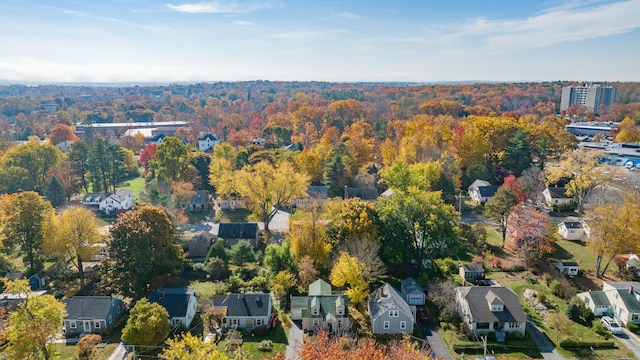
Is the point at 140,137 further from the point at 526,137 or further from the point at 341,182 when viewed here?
the point at 526,137

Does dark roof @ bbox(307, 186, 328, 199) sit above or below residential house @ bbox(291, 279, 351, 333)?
above

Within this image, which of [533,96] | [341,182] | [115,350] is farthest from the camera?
[533,96]

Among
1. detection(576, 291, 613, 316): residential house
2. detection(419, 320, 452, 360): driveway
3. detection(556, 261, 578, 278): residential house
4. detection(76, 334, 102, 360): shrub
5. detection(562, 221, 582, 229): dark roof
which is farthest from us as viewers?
detection(562, 221, 582, 229): dark roof

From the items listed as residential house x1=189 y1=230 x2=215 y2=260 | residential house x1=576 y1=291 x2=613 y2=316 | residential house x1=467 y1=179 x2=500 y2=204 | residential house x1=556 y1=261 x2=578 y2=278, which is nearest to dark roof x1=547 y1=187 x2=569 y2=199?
residential house x1=467 y1=179 x2=500 y2=204

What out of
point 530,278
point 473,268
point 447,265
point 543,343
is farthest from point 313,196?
point 543,343

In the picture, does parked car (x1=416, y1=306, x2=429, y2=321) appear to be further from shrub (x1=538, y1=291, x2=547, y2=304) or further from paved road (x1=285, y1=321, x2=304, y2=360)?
shrub (x1=538, y1=291, x2=547, y2=304)

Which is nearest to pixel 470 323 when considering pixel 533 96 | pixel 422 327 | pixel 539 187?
pixel 422 327

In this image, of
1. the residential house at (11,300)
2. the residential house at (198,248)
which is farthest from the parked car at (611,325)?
the residential house at (11,300)
